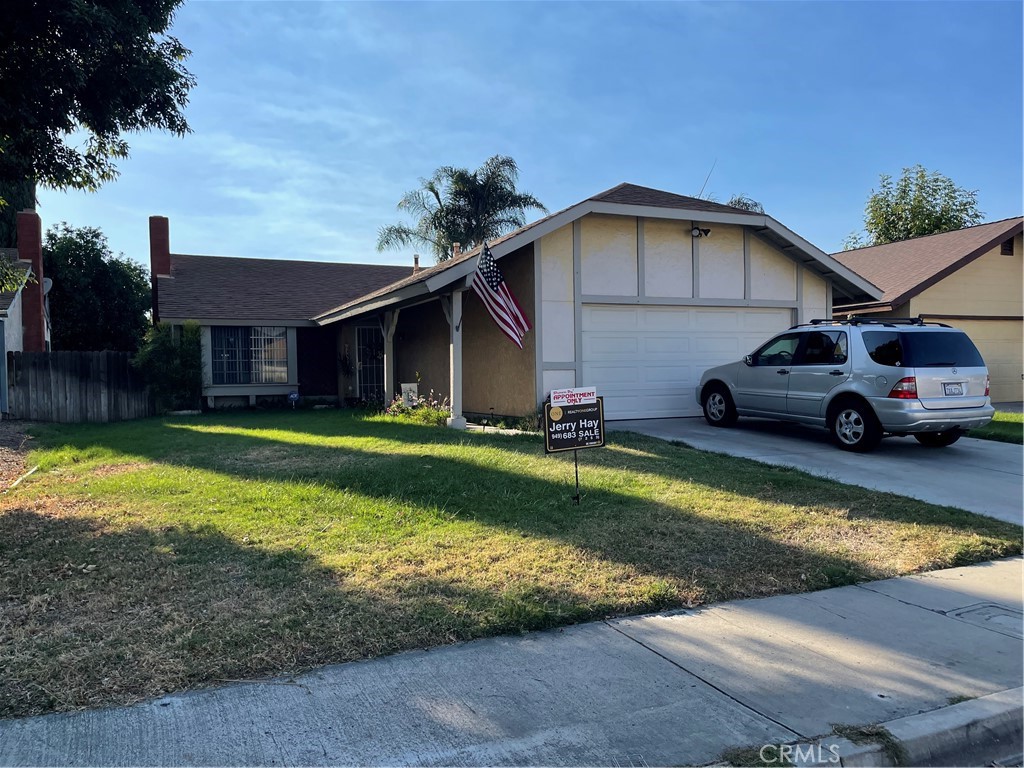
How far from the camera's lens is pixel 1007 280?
19.1m

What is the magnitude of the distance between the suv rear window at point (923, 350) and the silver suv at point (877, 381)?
1 centimetres

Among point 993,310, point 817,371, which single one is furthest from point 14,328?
point 993,310

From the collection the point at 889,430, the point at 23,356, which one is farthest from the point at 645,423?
the point at 23,356

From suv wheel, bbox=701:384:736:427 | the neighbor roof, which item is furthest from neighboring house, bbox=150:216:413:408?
suv wheel, bbox=701:384:736:427

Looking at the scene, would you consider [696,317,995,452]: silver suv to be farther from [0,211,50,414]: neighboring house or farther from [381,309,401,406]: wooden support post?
[0,211,50,414]: neighboring house

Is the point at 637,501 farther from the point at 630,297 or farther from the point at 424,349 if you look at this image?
the point at 424,349

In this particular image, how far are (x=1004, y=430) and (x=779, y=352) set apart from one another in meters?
4.66

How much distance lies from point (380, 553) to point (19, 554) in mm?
2806

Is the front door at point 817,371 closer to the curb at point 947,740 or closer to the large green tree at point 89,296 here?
the curb at point 947,740

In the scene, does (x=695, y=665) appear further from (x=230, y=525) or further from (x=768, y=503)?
(x=230, y=525)

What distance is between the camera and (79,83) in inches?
292

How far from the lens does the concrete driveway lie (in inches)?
310

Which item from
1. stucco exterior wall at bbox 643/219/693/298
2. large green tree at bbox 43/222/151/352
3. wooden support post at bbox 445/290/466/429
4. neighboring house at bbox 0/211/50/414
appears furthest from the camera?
large green tree at bbox 43/222/151/352

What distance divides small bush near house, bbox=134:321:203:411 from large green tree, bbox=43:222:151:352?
1125cm
